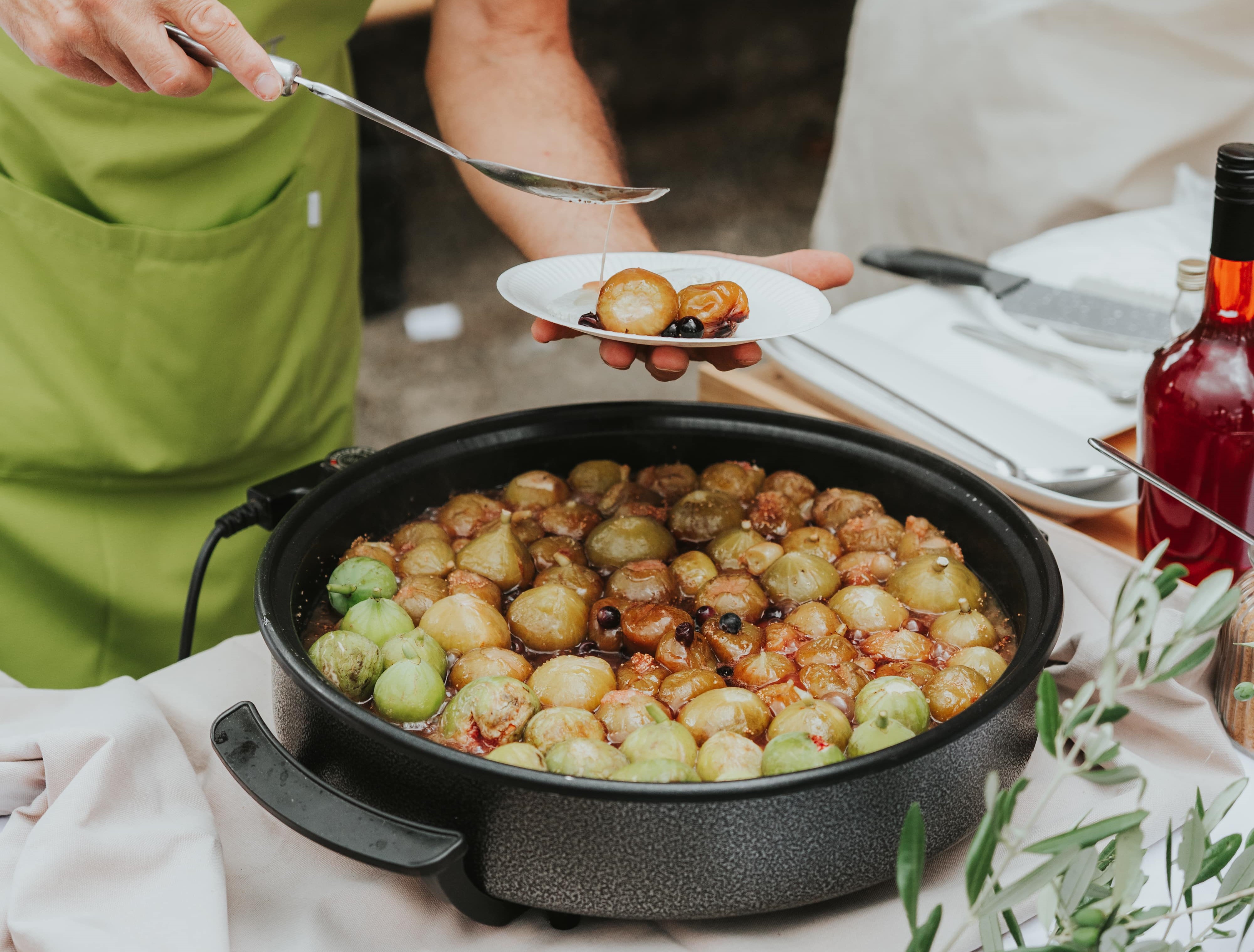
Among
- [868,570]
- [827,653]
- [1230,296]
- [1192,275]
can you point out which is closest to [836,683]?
[827,653]

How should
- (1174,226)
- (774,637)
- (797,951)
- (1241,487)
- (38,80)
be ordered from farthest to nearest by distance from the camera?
(1174,226), (38,80), (1241,487), (774,637), (797,951)

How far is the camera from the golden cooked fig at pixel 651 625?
4.43 ft

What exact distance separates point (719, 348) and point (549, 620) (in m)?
0.45

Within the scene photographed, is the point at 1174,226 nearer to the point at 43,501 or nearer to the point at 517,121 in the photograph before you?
the point at 517,121

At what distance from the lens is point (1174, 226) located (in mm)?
2580

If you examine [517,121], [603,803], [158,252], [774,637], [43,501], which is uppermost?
[517,121]

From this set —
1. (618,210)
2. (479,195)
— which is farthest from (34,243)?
(618,210)

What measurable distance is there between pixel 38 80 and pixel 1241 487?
1.91 meters

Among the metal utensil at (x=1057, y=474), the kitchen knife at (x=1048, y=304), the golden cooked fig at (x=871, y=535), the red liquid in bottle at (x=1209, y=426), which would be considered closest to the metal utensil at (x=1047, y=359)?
the kitchen knife at (x=1048, y=304)

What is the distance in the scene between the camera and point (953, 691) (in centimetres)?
121

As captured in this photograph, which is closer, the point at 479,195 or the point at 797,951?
the point at 797,951

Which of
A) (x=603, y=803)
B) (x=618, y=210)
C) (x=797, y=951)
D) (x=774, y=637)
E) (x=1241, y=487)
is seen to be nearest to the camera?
(x=603, y=803)

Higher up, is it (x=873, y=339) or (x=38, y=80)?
(x=38, y=80)

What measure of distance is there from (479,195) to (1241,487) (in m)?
1.40
